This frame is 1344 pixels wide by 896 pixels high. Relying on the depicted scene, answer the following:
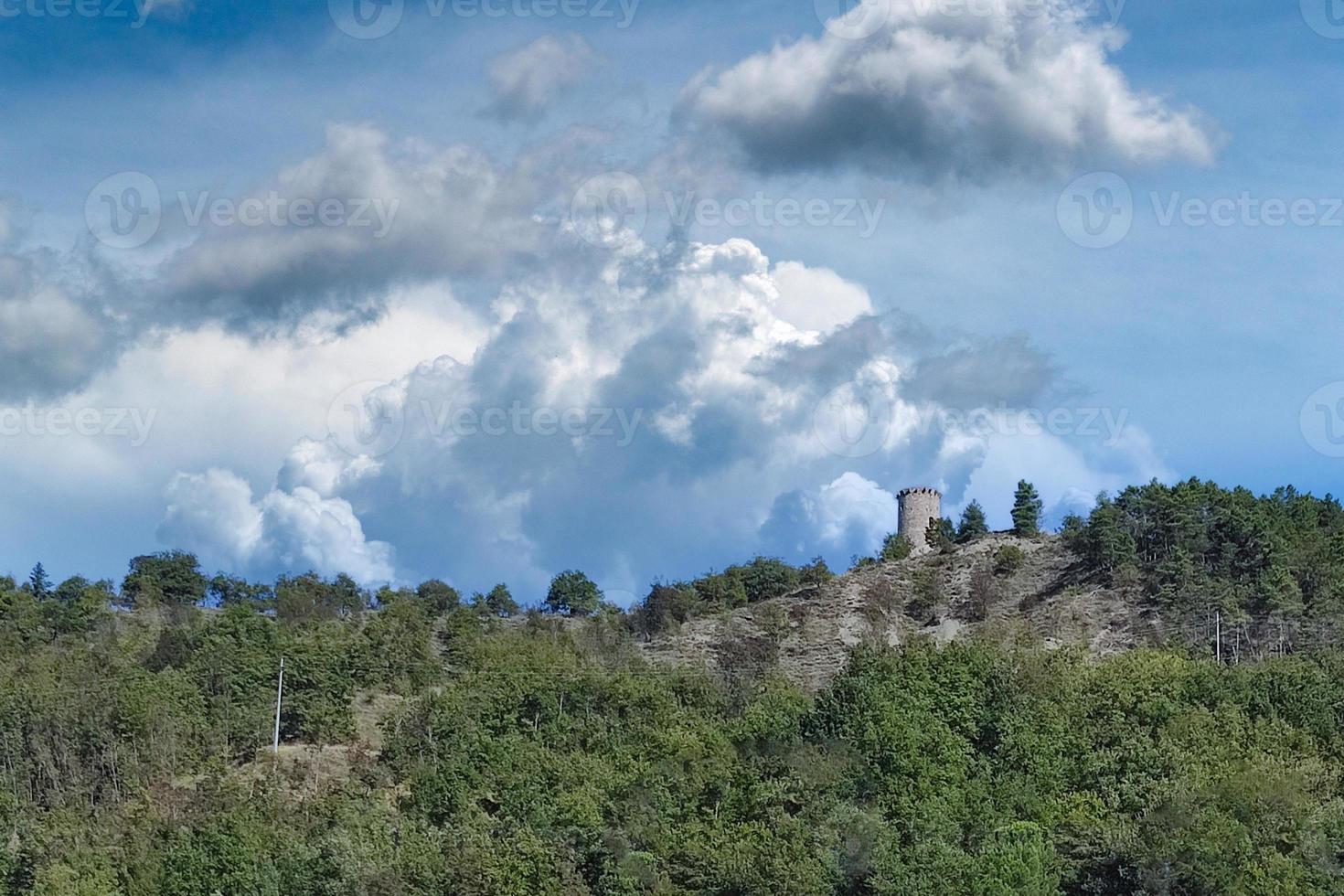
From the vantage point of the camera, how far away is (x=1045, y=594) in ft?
421

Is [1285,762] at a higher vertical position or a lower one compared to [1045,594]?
lower

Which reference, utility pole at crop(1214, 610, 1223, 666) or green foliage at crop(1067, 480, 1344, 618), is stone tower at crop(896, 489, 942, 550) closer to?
green foliage at crop(1067, 480, 1344, 618)

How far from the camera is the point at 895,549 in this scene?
149 m

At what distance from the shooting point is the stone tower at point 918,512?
510 feet

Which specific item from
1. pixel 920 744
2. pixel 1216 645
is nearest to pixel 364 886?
pixel 920 744

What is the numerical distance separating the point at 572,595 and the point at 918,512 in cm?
2845

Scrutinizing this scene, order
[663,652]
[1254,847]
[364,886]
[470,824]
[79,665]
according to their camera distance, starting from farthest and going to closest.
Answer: [663,652]
[79,665]
[470,824]
[364,886]
[1254,847]

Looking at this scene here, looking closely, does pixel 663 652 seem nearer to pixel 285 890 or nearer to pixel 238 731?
pixel 238 731

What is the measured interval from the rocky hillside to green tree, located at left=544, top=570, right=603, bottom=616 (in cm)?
1551

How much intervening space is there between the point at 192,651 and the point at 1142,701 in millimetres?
56784

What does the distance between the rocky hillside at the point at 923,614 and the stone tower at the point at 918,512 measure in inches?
469

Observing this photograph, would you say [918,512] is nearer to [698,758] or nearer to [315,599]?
[315,599]

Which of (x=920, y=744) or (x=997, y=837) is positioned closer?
(x=997, y=837)

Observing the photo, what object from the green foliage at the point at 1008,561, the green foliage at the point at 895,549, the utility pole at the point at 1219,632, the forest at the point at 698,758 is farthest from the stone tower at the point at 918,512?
the utility pole at the point at 1219,632
